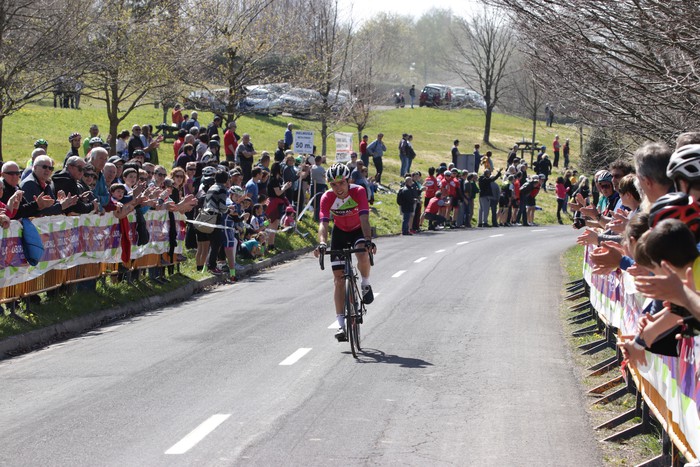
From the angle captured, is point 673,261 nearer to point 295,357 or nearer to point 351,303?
point 295,357

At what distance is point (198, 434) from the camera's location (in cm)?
801

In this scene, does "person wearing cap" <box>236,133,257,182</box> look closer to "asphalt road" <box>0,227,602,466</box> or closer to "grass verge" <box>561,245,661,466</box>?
"asphalt road" <box>0,227,602,466</box>

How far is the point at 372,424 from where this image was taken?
330 inches

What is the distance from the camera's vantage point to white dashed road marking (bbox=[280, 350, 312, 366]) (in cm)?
1119

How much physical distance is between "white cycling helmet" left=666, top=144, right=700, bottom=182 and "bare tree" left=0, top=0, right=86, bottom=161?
56.9 feet

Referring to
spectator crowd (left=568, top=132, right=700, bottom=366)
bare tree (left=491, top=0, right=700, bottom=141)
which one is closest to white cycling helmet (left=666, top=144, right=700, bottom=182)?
spectator crowd (left=568, top=132, right=700, bottom=366)

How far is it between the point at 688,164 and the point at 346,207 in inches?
280

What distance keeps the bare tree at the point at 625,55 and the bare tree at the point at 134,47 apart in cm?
1479

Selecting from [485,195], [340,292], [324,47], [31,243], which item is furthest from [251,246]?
[324,47]

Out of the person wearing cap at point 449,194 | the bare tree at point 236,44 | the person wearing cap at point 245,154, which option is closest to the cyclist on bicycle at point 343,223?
the person wearing cap at point 245,154

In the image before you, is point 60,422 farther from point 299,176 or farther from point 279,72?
point 279,72

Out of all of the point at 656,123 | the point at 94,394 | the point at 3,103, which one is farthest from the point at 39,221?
the point at 3,103

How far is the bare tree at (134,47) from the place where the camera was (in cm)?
2614

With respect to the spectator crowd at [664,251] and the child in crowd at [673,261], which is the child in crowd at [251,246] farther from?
the child in crowd at [673,261]
